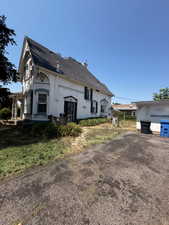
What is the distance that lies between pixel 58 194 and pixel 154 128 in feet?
31.4

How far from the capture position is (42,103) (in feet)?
34.7

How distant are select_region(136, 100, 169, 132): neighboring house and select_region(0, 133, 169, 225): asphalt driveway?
20.9 ft

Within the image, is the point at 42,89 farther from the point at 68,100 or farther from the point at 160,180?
the point at 160,180

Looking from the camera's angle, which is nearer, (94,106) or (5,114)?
(5,114)

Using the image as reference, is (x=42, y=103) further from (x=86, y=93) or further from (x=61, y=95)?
(x=86, y=93)

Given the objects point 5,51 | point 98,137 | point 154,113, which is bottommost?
point 98,137

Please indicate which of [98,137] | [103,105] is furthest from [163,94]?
[98,137]

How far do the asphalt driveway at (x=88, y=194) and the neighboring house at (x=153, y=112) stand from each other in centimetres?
638

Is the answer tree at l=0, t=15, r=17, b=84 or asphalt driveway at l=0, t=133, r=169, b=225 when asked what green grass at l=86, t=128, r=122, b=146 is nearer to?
asphalt driveway at l=0, t=133, r=169, b=225

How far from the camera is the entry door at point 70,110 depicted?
12.4 m

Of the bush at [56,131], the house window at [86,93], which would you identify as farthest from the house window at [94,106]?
the bush at [56,131]

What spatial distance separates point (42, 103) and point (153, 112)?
1020 centimetres

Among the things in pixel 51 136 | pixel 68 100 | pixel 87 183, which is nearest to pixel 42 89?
pixel 68 100

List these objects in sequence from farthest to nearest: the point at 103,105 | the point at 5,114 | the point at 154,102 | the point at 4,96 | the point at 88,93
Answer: the point at 103,105
the point at 88,93
the point at 5,114
the point at 4,96
the point at 154,102
